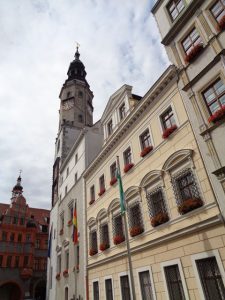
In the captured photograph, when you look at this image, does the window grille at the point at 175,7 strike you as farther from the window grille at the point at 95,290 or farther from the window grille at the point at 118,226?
the window grille at the point at 95,290

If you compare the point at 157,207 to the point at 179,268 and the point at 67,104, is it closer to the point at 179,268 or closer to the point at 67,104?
the point at 179,268

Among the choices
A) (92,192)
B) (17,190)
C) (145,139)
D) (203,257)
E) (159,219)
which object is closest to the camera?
(203,257)

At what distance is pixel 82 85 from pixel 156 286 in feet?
151

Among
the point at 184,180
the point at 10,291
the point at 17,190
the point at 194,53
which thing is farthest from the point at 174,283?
the point at 17,190

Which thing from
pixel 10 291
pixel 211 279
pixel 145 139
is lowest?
pixel 211 279

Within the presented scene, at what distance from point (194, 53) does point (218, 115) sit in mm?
4340

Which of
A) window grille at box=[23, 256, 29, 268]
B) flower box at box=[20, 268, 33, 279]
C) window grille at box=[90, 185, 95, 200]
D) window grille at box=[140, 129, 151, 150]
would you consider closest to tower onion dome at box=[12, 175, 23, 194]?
window grille at box=[23, 256, 29, 268]

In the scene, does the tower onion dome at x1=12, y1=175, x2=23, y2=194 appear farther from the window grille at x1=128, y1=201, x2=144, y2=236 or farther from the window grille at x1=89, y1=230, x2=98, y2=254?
the window grille at x1=128, y1=201, x2=144, y2=236

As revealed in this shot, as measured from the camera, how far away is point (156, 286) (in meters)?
13.4

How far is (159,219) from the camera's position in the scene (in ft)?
45.9

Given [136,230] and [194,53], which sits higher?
[194,53]

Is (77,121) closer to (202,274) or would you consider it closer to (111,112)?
(111,112)

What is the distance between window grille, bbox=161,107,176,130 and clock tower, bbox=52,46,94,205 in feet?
83.7

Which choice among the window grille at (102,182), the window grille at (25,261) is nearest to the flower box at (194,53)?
the window grille at (102,182)
